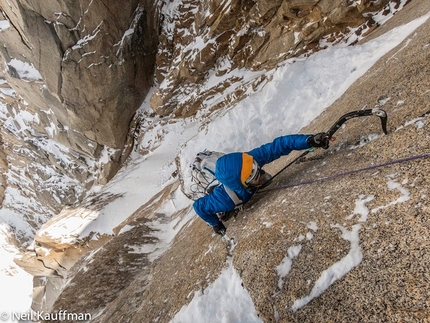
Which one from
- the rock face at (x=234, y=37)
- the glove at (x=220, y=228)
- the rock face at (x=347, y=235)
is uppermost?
the rock face at (x=234, y=37)

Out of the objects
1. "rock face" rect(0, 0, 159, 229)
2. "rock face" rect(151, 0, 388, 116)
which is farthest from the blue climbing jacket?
"rock face" rect(0, 0, 159, 229)

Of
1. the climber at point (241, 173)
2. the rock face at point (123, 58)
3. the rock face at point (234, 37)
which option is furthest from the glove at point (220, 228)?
the rock face at point (123, 58)

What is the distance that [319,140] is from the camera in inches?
171

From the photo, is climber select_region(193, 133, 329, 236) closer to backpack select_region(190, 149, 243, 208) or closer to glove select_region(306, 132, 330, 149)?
glove select_region(306, 132, 330, 149)

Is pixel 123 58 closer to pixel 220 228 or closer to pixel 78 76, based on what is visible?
pixel 78 76

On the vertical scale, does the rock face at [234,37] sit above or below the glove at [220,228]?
above

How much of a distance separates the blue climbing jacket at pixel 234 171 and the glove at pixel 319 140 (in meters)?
0.09

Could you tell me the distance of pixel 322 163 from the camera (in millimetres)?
4773

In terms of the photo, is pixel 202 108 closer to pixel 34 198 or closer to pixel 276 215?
pixel 276 215

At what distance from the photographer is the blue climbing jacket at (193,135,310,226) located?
4.72 metres

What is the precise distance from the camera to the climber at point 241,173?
461 centimetres

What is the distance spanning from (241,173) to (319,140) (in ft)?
4.53

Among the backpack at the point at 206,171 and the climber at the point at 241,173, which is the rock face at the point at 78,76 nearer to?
the backpack at the point at 206,171

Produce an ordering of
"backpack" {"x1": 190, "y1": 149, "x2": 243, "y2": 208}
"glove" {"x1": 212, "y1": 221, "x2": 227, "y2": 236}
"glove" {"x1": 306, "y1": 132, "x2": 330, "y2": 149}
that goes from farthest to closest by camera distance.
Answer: "backpack" {"x1": 190, "y1": 149, "x2": 243, "y2": 208}, "glove" {"x1": 212, "y1": 221, "x2": 227, "y2": 236}, "glove" {"x1": 306, "y1": 132, "x2": 330, "y2": 149}
